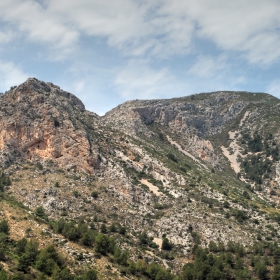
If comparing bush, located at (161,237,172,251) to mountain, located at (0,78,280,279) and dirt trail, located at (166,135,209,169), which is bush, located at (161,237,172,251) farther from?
dirt trail, located at (166,135,209,169)

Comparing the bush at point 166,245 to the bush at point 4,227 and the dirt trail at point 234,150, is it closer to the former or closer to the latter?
the bush at point 4,227

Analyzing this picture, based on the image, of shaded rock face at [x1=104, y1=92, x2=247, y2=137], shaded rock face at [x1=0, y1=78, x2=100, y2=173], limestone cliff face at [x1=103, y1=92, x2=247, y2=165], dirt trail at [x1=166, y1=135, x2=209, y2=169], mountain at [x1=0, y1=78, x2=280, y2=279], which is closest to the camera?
mountain at [x1=0, y1=78, x2=280, y2=279]

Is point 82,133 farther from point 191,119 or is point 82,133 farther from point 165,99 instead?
point 165,99

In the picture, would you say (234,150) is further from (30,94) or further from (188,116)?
(30,94)

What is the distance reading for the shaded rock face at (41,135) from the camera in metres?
76.9

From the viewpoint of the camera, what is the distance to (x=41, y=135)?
8025cm

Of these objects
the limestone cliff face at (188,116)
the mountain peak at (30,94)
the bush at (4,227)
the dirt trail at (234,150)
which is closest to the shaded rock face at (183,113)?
the limestone cliff face at (188,116)

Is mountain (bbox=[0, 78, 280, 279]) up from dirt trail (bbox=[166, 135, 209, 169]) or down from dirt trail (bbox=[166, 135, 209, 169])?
down

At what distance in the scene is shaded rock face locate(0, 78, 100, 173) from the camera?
76938mm

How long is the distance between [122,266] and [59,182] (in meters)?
32.9

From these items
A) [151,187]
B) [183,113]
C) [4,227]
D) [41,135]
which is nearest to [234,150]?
[183,113]

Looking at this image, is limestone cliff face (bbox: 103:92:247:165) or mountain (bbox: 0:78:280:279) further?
limestone cliff face (bbox: 103:92:247:165)

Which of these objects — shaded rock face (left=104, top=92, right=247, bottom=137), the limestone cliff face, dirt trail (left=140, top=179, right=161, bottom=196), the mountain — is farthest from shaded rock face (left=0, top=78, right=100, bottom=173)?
shaded rock face (left=104, top=92, right=247, bottom=137)

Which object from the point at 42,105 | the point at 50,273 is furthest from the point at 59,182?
the point at 50,273
